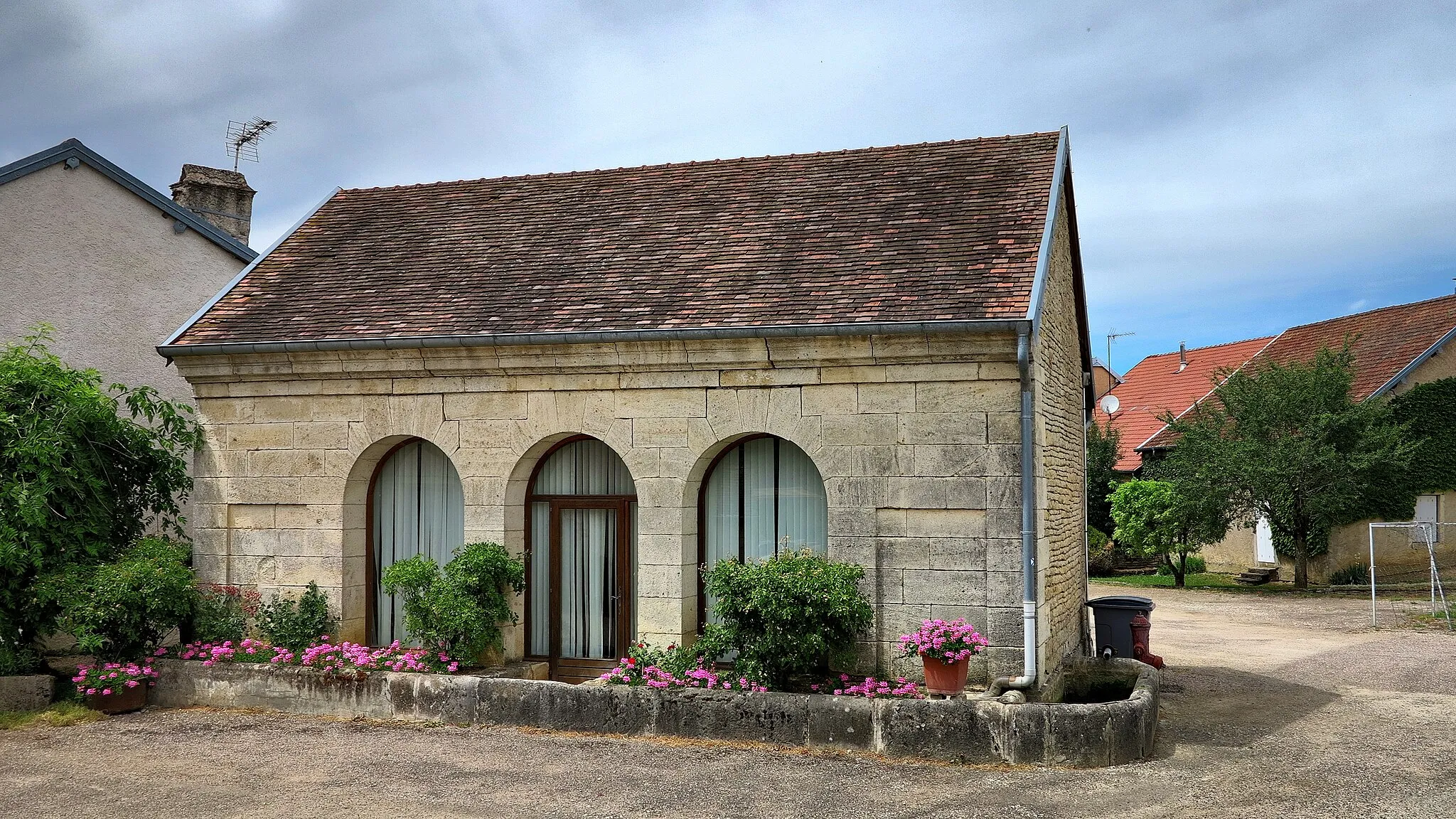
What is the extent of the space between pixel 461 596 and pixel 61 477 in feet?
12.4

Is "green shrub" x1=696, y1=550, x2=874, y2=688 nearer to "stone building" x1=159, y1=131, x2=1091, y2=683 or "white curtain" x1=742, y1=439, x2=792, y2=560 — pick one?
"stone building" x1=159, y1=131, x2=1091, y2=683

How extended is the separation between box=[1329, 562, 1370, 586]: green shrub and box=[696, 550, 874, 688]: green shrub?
56.8 ft

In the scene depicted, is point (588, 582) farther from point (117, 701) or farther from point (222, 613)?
point (117, 701)

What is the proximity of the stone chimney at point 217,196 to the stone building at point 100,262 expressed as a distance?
5.87 ft

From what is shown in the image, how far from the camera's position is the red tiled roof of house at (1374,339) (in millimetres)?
23922

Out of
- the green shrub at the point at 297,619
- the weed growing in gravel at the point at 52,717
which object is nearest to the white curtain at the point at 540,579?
the green shrub at the point at 297,619

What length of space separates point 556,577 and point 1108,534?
→ 819 inches

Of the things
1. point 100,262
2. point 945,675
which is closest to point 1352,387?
point 945,675

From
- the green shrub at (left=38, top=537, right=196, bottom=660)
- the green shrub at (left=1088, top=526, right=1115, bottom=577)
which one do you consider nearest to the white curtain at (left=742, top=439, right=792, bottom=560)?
the green shrub at (left=38, top=537, right=196, bottom=660)

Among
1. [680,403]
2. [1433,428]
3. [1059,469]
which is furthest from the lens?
[1433,428]

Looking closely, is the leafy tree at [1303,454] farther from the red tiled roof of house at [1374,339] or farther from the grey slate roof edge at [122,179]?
the grey slate roof edge at [122,179]

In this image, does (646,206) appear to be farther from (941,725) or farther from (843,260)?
(941,725)

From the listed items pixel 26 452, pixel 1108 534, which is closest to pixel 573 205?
pixel 26 452

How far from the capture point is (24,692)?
1010 centimetres
